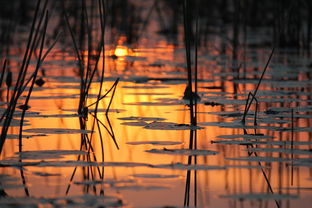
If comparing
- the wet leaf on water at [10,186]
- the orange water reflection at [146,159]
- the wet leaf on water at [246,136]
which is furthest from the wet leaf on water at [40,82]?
the wet leaf on water at [10,186]

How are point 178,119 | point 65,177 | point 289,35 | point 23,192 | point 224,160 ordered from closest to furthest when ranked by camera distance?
1. point 23,192
2. point 65,177
3. point 224,160
4. point 178,119
5. point 289,35

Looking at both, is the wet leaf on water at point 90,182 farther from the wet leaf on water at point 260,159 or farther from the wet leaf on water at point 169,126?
the wet leaf on water at point 169,126

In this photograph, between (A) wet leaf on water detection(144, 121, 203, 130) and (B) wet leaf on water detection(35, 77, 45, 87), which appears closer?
(A) wet leaf on water detection(144, 121, 203, 130)

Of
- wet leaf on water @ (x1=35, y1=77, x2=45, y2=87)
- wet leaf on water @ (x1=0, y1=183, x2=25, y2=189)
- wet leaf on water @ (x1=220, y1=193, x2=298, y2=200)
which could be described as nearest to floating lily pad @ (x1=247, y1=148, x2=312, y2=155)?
wet leaf on water @ (x1=220, y1=193, x2=298, y2=200)

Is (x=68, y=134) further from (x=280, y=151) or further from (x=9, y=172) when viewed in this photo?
(x=280, y=151)

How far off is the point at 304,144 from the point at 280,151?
0.54 feet

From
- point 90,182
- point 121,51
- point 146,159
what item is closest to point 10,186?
point 90,182

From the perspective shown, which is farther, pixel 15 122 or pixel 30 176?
pixel 15 122

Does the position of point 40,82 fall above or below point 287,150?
above

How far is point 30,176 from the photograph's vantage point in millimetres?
2227

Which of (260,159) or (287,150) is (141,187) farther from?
(287,150)

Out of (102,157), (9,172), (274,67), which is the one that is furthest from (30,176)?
(274,67)

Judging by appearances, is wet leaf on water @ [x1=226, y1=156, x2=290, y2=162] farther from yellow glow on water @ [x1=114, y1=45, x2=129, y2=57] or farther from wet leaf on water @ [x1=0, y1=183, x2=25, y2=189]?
yellow glow on water @ [x1=114, y1=45, x2=129, y2=57]

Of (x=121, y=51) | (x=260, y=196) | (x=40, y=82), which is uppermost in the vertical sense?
(x=121, y=51)
